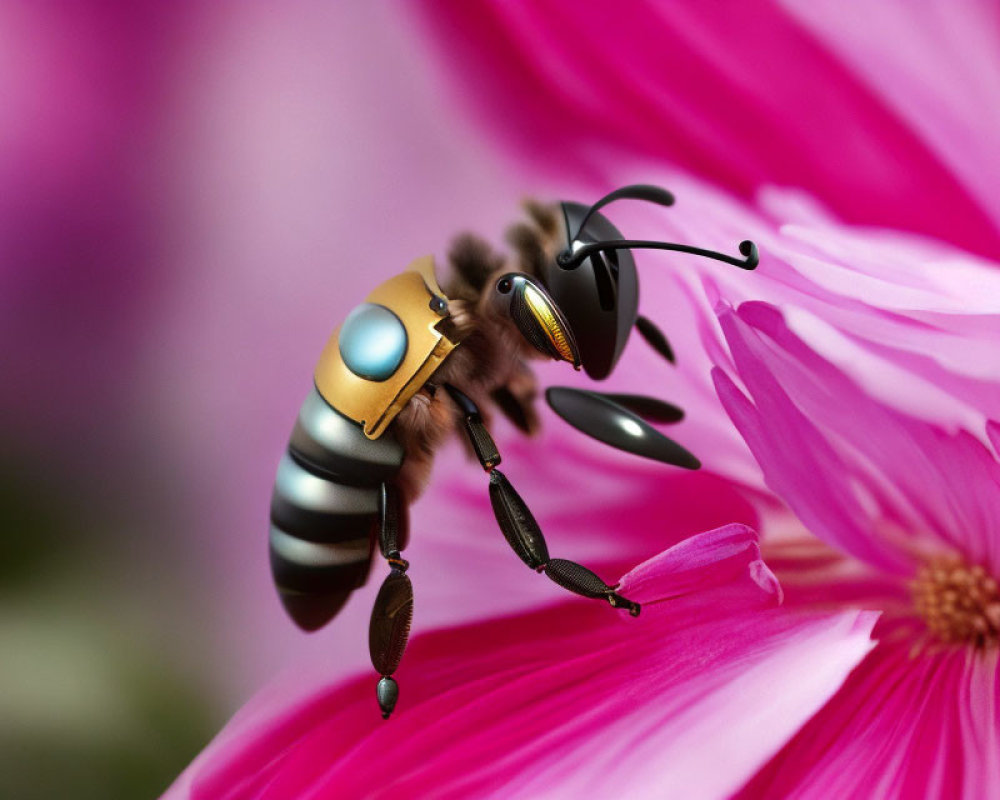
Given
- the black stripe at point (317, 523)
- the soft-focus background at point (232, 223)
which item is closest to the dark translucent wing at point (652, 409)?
the soft-focus background at point (232, 223)

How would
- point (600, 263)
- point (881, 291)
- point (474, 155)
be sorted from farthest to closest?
1. point (474, 155)
2. point (600, 263)
3. point (881, 291)

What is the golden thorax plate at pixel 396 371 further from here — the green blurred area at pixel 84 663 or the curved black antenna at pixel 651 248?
the green blurred area at pixel 84 663

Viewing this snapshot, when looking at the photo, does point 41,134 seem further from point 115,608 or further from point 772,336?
point 772,336

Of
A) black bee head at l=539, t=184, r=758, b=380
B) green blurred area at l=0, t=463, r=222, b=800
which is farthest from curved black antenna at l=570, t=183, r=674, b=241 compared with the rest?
green blurred area at l=0, t=463, r=222, b=800

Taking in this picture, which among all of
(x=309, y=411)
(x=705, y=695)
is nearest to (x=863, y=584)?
(x=705, y=695)

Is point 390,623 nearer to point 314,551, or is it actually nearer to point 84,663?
point 314,551

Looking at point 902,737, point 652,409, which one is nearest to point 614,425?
point 652,409
